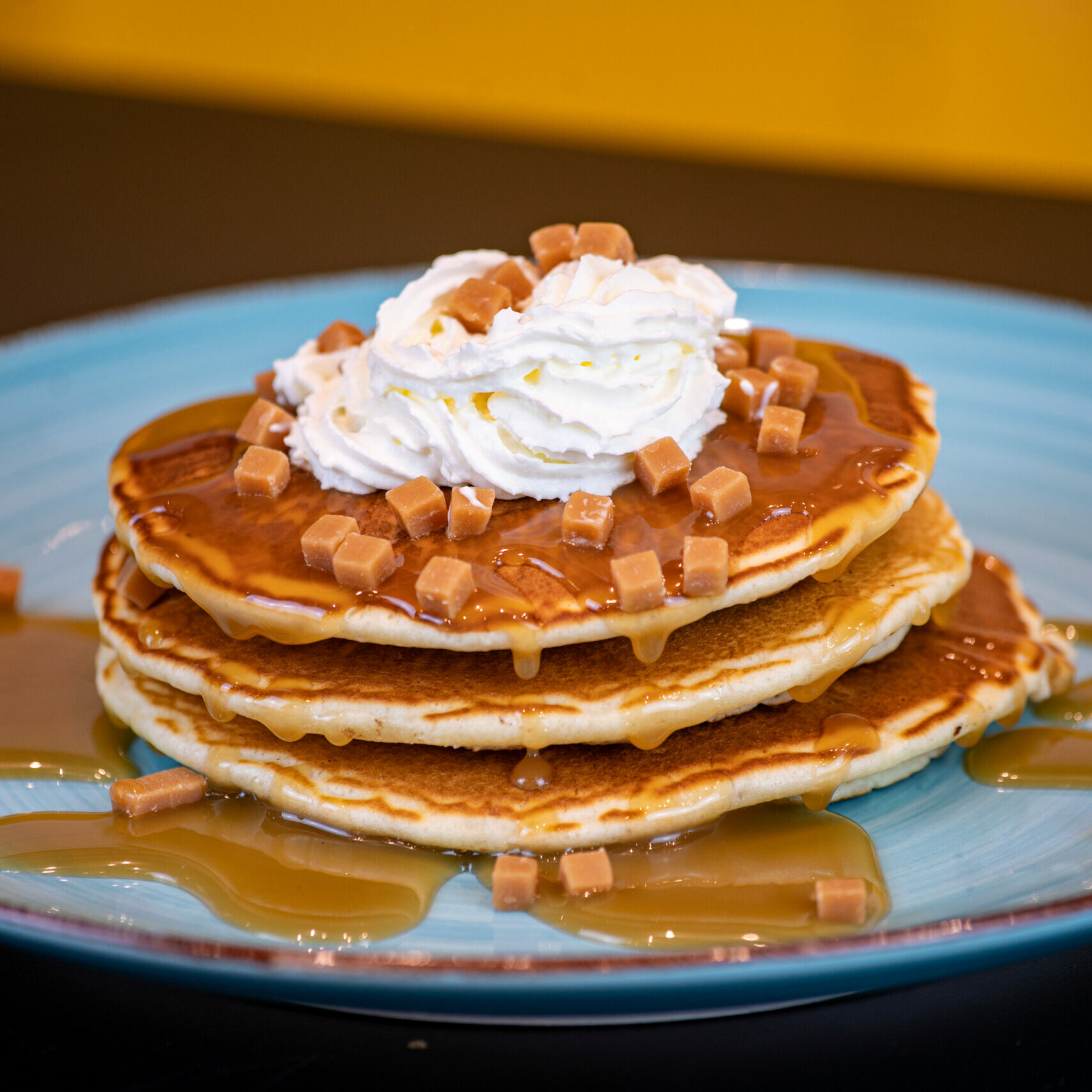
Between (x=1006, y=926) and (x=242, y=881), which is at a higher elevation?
(x=1006, y=926)

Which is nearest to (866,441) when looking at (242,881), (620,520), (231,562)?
(620,520)

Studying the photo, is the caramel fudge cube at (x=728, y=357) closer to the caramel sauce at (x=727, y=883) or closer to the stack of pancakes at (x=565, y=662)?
the stack of pancakes at (x=565, y=662)

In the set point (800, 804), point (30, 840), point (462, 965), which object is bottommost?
point (30, 840)

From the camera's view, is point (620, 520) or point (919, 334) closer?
point (620, 520)

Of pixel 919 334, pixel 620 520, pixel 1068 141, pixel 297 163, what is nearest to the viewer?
pixel 620 520

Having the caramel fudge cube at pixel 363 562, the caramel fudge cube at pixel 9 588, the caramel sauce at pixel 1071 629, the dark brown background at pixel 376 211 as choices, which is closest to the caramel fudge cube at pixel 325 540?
the caramel fudge cube at pixel 363 562

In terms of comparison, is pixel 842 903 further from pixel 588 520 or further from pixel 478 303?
pixel 478 303

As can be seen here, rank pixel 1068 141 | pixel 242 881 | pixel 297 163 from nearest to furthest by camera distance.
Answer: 1. pixel 242 881
2. pixel 297 163
3. pixel 1068 141

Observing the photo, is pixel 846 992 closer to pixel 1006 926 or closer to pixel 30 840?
pixel 1006 926
